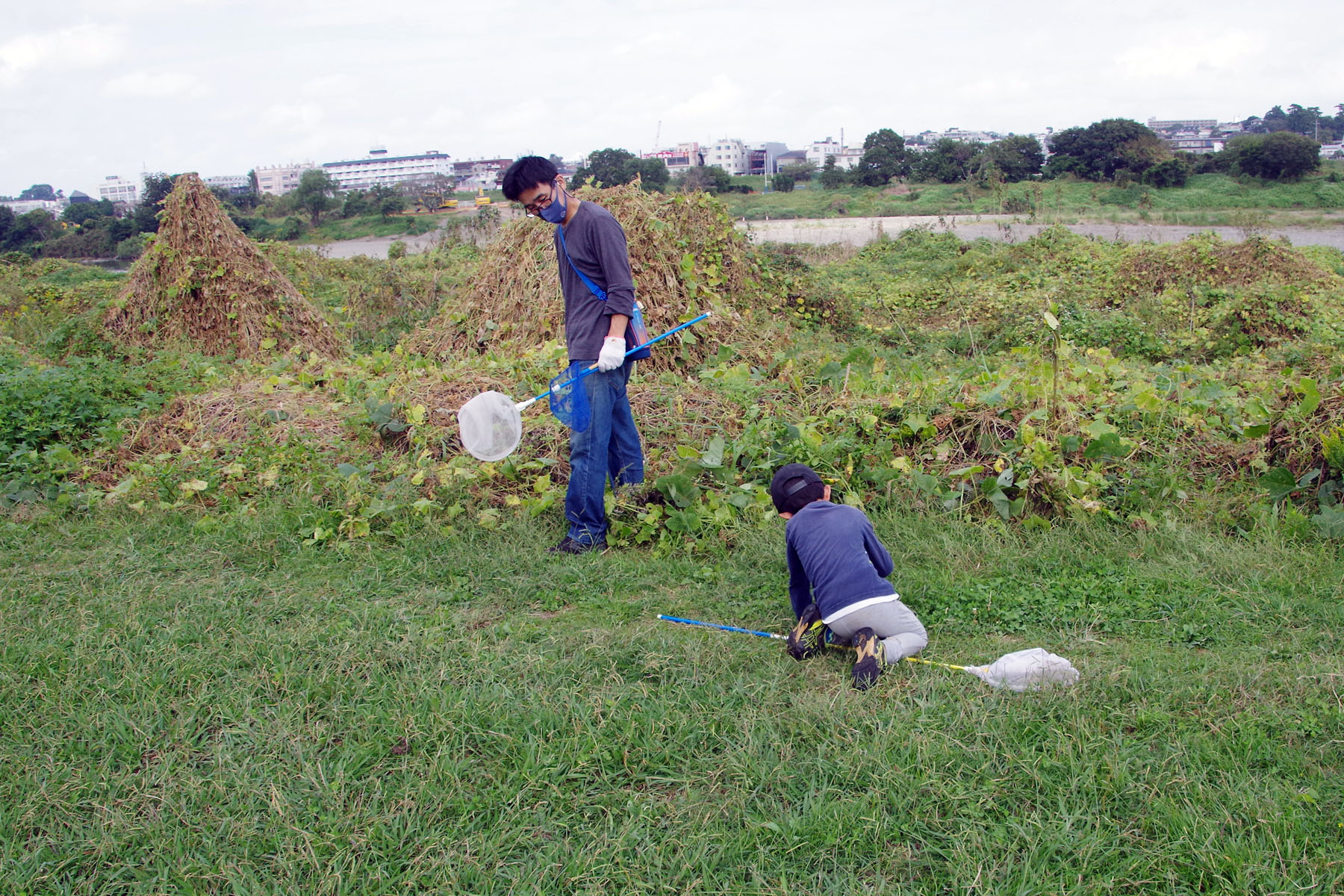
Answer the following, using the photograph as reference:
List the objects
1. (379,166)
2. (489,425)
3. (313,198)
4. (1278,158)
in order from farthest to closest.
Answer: (379,166) → (313,198) → (1278,158) → (489,425)

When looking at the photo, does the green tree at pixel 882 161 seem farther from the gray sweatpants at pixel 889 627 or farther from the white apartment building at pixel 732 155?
Result: the gray sweatpants at pixel 889 627

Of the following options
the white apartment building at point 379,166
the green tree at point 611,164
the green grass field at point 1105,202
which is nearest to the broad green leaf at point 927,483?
the green grass field at point 1105,202

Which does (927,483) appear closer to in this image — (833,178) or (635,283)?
(635,283)

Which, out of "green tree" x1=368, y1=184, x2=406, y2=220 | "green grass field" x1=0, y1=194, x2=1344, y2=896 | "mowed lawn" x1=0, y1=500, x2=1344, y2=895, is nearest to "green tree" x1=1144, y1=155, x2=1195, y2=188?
"green grass field" x1=0, y1=194, x2=1344, y2=896

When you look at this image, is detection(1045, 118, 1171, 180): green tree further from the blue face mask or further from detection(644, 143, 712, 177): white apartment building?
the blue face mask

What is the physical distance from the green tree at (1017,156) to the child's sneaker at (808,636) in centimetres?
3276

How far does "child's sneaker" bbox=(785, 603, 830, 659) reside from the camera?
2945mm

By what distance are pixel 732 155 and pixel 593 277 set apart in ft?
285

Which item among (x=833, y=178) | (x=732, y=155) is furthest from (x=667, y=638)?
(x=732, y=155)

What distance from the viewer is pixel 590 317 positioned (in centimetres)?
386

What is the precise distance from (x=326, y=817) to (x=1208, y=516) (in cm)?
369

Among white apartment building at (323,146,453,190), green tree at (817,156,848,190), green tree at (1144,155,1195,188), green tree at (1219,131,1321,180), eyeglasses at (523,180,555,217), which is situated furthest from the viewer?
white apartment building at (323,146,453,190)

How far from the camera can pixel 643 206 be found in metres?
7.26

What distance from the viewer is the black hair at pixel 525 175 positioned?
360cm
